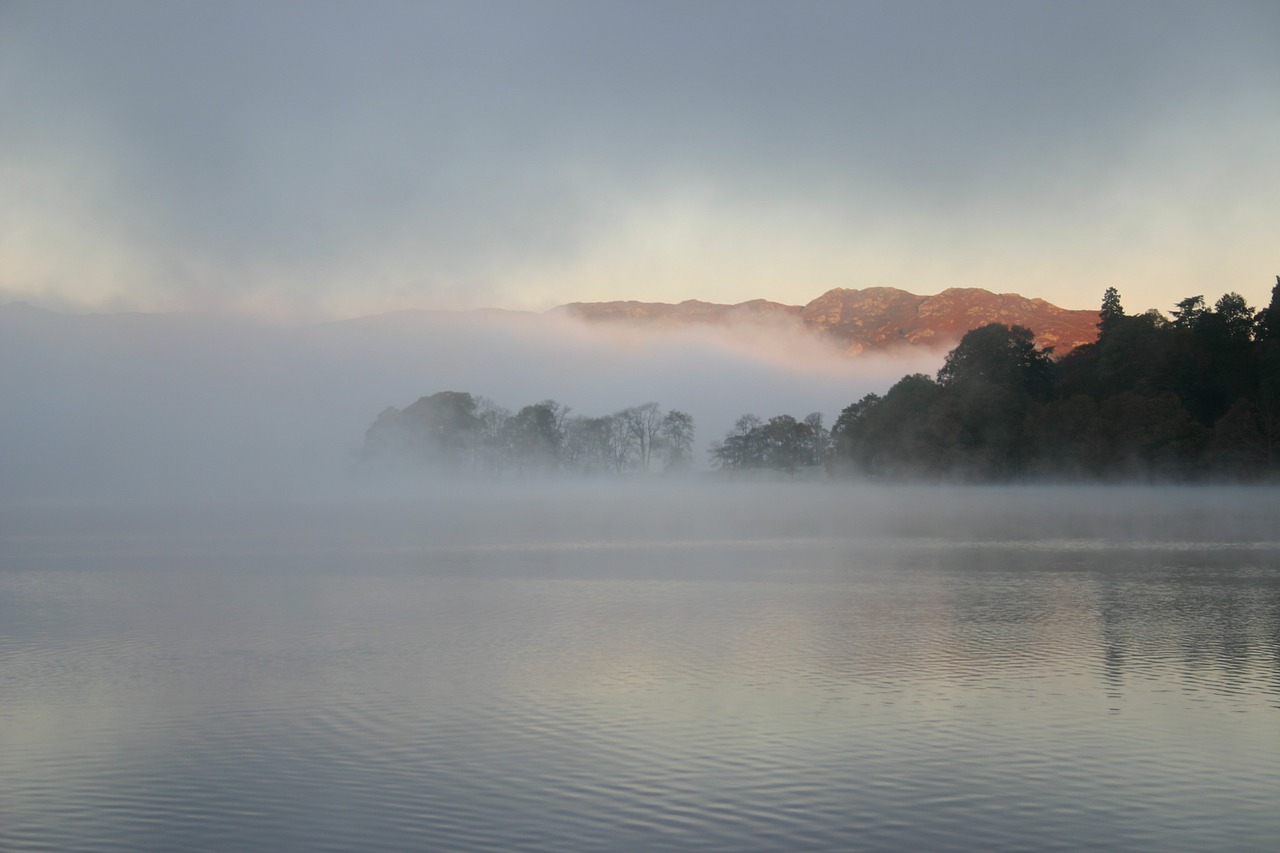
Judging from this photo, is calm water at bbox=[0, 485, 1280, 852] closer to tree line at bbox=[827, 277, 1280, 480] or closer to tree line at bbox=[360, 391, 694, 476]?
tree line at bbox=[827, 277, 1280, 480]

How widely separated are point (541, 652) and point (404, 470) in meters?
156

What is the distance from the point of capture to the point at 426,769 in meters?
12.9

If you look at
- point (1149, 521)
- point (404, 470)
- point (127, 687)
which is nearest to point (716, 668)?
point (127, 687)

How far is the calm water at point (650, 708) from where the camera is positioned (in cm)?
1103

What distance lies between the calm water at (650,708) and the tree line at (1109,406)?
204 ft

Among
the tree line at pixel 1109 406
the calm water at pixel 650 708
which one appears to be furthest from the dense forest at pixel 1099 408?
the calm water at pixel 650 708

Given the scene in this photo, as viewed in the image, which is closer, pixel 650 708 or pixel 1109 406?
pixel 650 708

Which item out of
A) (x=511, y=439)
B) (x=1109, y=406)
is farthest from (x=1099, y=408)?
(x=511, y=439)

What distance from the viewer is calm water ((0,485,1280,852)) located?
11031mm

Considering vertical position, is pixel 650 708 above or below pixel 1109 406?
below

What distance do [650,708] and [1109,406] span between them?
9416 centimetres

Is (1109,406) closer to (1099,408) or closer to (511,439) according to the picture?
(1099,408)

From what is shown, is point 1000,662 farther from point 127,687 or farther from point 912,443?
point 912,443

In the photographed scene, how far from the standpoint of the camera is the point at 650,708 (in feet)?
51.7
